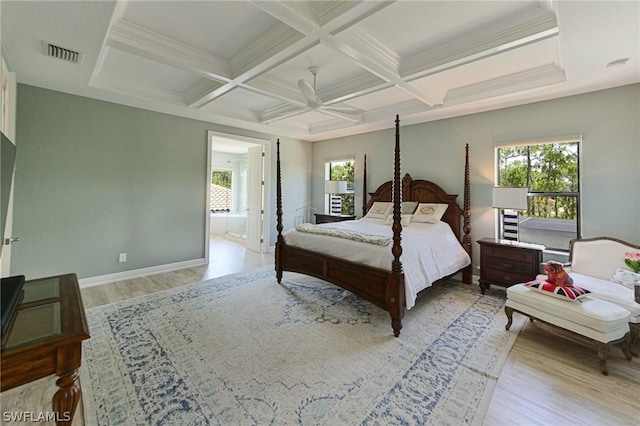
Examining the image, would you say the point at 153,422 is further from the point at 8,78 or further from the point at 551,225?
the point at 551,225

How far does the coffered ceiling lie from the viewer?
81.5 inches

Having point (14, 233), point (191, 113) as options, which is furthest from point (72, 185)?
point (191, 113)

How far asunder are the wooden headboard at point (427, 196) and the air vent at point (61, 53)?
454 centimetres

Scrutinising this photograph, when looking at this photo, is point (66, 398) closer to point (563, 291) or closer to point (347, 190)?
point (563, 291)

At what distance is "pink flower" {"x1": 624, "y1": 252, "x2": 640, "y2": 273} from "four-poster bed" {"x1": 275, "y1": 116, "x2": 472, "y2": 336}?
1.59m

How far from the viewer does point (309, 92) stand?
10.0 feet

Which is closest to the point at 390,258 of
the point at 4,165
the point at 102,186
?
the point at 4,165

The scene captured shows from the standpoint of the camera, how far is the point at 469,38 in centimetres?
254

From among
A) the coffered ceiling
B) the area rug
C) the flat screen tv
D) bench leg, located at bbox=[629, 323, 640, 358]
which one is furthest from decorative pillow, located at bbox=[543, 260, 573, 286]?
the flat screen tv

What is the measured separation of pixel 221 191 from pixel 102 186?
223 inches

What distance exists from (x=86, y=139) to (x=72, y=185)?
0.66 meters

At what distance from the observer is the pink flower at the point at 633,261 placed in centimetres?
253

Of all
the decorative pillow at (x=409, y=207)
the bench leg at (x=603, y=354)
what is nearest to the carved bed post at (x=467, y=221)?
the decorative pillow at (x=409, y=207)

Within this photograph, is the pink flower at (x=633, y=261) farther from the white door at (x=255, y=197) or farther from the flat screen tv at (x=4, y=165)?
the white door at (x=255, y=197)
